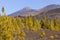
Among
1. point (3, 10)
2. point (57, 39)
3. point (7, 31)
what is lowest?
point (57, 39)

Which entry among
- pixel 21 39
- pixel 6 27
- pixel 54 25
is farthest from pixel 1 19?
pixel 54 25

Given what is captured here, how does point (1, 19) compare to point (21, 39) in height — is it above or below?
above

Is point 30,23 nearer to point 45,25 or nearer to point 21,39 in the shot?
point 45,25

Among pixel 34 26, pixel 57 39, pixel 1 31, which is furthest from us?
pixel 34 26

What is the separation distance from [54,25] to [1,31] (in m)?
95.1

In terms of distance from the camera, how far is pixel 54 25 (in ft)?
421

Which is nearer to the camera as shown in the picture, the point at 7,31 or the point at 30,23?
the point at 7,31

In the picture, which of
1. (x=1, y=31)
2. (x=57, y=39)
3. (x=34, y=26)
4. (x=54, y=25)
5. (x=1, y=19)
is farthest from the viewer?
(x=54, y=25)

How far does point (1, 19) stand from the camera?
37969 mm

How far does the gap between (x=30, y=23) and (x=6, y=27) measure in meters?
80.2

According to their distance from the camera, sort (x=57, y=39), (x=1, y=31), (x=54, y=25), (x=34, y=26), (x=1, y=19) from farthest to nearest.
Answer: (x=54, y=25)
(x=34, y=26)
(x=57, y=39)
(x=1, y=19)
(x=1, y=31)

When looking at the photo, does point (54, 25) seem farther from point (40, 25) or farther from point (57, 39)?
point (57, 39)

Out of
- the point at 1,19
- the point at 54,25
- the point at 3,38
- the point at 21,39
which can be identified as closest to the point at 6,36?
the point at 3,38

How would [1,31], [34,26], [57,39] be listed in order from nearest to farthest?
[1,31], [57,39], [34,26]
